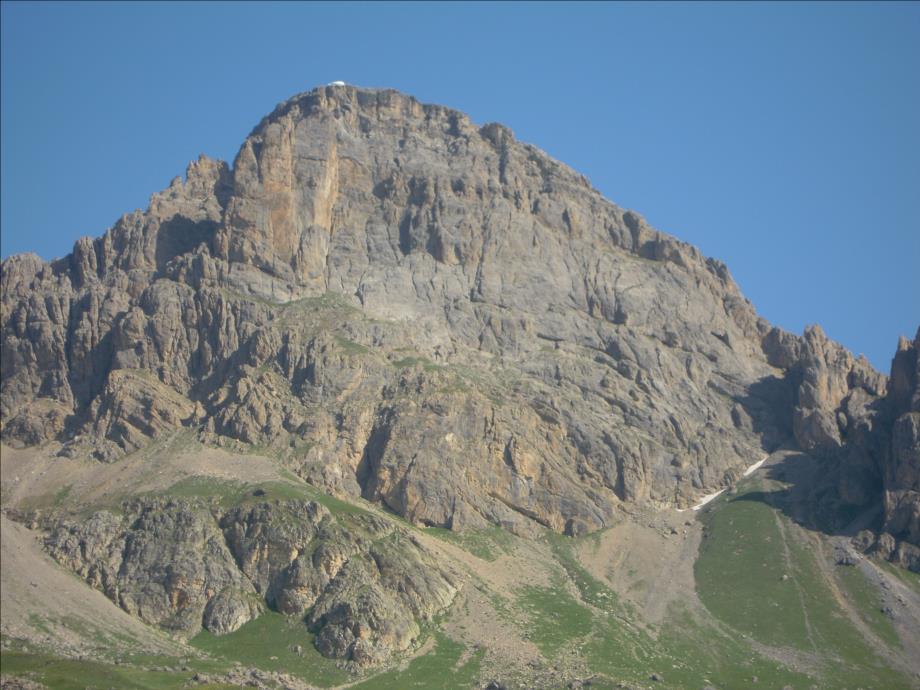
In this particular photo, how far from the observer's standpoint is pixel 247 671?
19638 centimetres

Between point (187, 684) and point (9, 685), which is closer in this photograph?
point (9, 685)

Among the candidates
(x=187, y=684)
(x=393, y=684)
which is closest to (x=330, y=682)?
(x=393, y=684)

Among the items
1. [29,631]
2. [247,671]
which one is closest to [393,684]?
[247,671]

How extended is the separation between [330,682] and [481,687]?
78.9 feet

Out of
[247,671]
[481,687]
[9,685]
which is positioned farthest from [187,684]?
[481,687]

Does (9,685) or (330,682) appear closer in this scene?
(9,685)

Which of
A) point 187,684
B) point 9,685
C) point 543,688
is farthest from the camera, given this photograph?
point 543,688

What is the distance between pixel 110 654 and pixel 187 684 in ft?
54.7

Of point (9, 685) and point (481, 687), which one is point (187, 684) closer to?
point (9, 685)

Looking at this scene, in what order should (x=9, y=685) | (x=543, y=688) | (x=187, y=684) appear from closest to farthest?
(x=9, y=685) < (x=187, y=684) < (x=543, y=688)

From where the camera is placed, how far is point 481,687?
199500 millimetres

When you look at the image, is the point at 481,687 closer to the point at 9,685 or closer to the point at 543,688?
the point at 543,688

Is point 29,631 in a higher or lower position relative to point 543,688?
lower

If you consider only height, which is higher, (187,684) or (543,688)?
(543,688)
